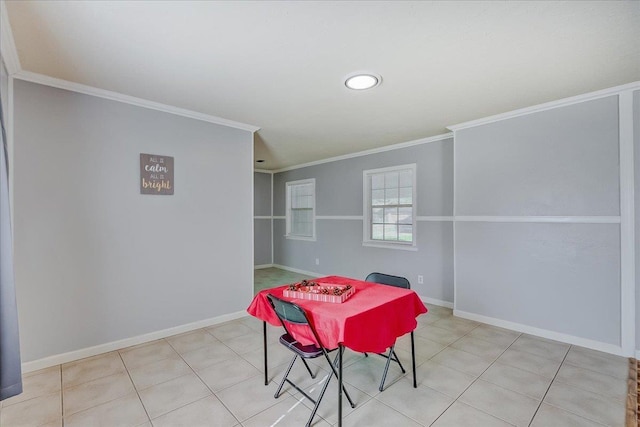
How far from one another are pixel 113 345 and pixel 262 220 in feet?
15.1

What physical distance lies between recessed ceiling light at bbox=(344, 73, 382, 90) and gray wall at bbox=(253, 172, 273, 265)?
4865mm

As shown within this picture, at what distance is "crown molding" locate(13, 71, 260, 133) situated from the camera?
8.11 ft

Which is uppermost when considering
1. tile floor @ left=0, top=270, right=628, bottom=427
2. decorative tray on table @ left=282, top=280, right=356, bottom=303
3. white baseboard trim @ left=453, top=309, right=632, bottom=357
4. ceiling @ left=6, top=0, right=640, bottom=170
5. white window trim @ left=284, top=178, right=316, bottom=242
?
ceiling @ left=6, top=0, right=640, bottom=170

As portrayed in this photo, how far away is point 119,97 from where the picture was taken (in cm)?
288

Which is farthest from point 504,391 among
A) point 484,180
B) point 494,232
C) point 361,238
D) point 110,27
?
point 110,27

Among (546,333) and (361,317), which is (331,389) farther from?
(546,333)

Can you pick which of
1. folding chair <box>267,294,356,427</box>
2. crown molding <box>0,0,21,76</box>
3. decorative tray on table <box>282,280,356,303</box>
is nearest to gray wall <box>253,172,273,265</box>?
crown molding <box>0,0,21,76</box>

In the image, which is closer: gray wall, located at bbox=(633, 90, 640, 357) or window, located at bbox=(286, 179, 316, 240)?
gray wall, located at bbox=(633, 90, 640, 357)

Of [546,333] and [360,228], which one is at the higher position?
[360,228]

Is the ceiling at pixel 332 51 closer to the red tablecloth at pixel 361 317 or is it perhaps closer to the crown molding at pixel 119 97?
the crown molding at pixel 119 97

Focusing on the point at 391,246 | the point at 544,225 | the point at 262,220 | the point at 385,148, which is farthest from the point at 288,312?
the point at 262,220

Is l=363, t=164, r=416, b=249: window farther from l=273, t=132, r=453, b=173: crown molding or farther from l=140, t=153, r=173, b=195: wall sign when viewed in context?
l=140, t=153, r=173, b=195: wall sign

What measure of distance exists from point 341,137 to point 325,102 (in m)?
1.39

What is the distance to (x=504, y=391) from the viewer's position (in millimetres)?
2234
